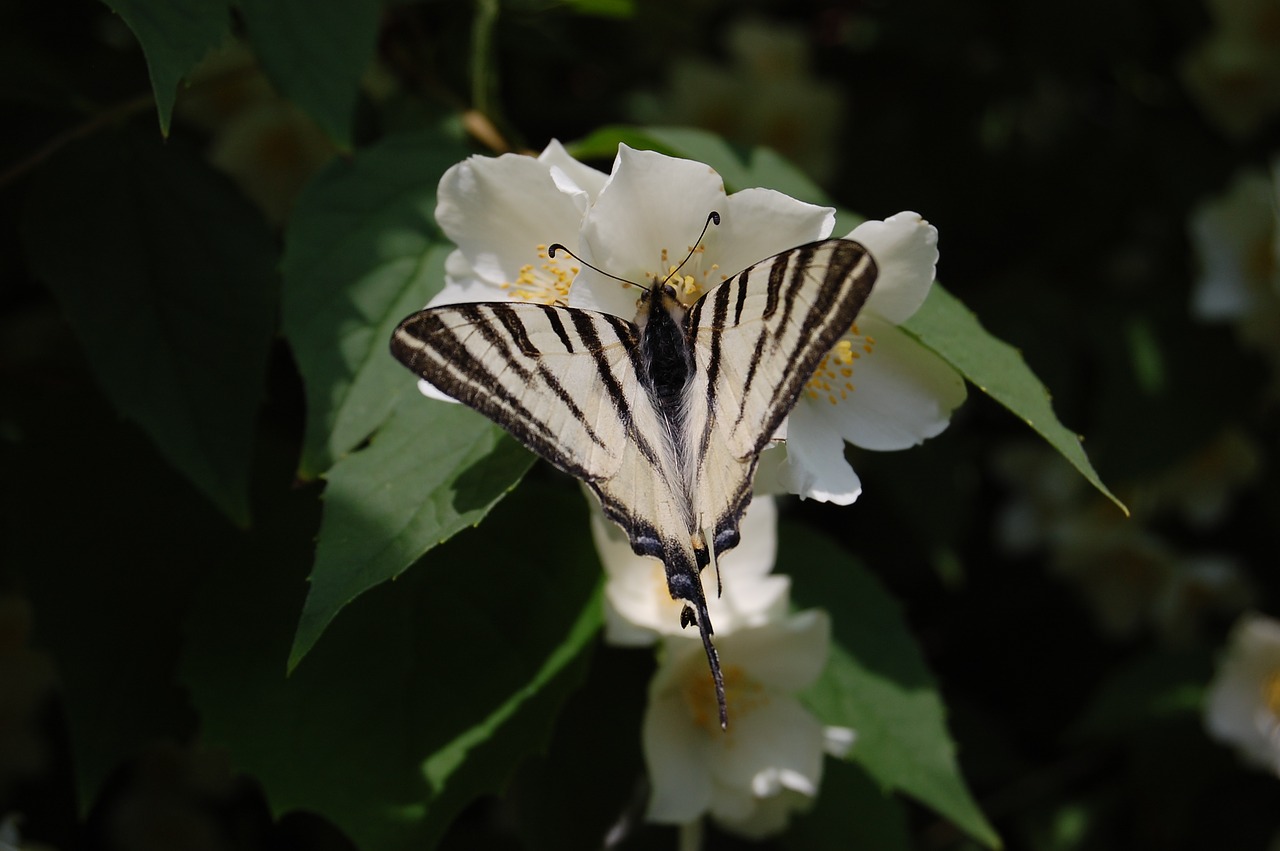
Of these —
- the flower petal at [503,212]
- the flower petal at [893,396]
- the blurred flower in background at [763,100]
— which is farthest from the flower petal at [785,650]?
the blurred flower in background at [763,100]

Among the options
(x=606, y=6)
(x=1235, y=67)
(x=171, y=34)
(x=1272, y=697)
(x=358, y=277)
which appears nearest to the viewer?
(x=171, y=34)

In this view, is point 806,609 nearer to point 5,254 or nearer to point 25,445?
point 25,445

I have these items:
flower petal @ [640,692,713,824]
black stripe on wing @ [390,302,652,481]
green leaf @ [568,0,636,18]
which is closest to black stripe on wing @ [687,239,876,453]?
black stripe on wing @ [390,302,652,481]

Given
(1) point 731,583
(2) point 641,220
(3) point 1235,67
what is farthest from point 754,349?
(3) point 1235,67

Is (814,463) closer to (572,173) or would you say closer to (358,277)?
(572,173)

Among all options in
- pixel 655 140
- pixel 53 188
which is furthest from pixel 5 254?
pixel 655 140

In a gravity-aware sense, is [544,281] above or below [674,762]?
above

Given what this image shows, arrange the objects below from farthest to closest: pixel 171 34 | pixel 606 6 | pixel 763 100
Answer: pixel 763 100, pixel 606 6, pixel 171 34
